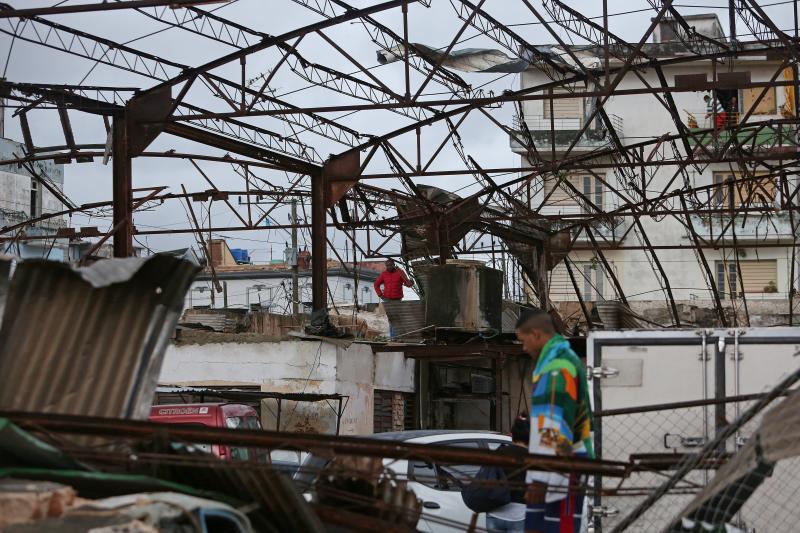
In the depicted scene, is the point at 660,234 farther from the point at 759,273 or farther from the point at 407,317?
the point at 407,317

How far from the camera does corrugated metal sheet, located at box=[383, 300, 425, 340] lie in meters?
25.6

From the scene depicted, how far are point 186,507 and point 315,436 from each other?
0.90m

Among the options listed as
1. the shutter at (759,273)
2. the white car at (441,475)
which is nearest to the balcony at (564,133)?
the shutter at (759,273)

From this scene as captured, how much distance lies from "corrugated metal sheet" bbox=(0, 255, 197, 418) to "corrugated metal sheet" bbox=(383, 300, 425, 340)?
18213 mm

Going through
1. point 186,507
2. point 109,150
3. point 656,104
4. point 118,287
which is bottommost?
point 186,507

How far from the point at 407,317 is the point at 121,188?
9.20m

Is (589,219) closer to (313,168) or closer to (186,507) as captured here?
(313,168)

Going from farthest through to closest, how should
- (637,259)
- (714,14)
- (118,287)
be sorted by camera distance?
(637,259) → (714,14) → (118,287)

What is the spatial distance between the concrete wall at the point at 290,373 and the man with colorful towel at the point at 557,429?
1592cm

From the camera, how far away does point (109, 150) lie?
19.0m

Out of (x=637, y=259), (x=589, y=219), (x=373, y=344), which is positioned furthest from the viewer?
(x=637, y=259)

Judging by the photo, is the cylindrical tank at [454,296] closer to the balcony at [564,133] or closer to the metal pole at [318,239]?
the metal pole at [318,239]

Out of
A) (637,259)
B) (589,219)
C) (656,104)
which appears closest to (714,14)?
(656,104)

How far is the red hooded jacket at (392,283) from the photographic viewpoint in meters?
26.0
